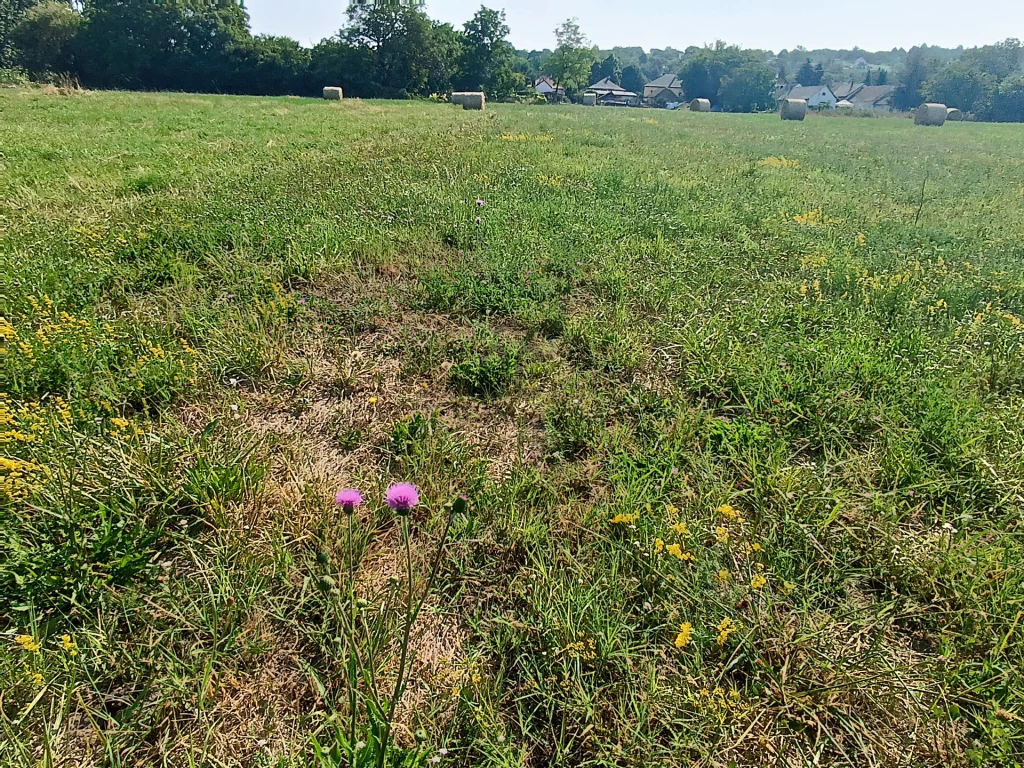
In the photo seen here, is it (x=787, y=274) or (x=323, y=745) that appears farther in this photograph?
(x=787, y=274)

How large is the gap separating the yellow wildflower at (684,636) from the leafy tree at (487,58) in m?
56.9

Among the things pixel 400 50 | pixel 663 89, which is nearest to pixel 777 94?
pixel 663 89

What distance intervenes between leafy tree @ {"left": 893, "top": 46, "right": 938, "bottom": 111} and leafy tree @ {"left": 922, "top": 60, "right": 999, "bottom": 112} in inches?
160

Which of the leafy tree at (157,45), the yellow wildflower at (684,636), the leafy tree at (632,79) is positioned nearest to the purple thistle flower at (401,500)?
the yellow wildflower at (684,636)

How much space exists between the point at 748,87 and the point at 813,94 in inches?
1266

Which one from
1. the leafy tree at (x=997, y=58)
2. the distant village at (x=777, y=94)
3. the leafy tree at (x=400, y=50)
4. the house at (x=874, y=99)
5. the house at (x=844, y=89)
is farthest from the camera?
the house at (x=844, y=89)

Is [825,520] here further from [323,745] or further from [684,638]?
[323,745]

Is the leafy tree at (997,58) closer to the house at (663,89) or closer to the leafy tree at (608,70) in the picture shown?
the house at (663,89)

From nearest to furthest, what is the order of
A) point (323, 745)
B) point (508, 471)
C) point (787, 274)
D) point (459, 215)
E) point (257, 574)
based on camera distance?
point (323, 745) → point (257, 574) → point (508, 471) → point (787, 274) → point (459, 215)

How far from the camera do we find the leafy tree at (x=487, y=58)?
5088 cm

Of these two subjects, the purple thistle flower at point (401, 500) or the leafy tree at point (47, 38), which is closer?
the purple thistle flower at point (401, 500)

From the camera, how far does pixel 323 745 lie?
150cm

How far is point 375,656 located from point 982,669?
197cm

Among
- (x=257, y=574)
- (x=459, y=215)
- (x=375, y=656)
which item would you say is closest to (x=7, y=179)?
(x=459, y=215)
